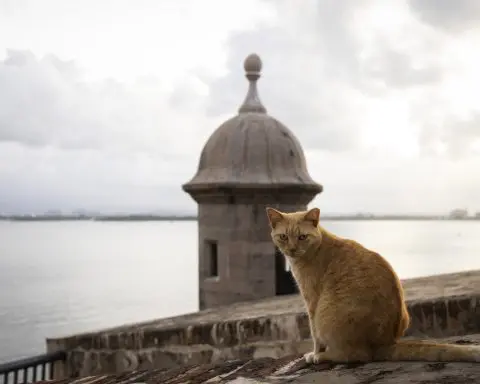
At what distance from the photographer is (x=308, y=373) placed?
2666 millimetres

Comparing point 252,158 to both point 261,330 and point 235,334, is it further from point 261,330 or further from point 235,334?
point 261,330

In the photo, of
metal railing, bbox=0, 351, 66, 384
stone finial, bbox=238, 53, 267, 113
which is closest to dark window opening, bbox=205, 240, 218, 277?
stone finial, bbox=238, 53, 267, 113

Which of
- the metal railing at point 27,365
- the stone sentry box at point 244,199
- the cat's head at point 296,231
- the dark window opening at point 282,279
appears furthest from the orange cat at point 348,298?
the dark window opening at point 282,279

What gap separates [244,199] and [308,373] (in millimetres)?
5180

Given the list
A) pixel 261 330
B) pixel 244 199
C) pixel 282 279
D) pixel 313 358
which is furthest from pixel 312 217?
pixel 282 279

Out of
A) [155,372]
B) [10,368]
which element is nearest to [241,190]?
[10,368]

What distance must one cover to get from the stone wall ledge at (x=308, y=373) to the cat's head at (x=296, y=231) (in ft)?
1.78

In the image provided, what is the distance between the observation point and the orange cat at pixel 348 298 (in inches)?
104

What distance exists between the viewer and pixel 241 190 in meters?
7.73

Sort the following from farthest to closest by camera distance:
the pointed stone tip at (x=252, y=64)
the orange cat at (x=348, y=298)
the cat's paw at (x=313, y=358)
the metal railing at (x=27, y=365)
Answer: the pointed stone tip at (x=252, y=64) → the metal railing at (x=27, y=365) → the cat's paw at (x=313, y=358) → the orange cat at (x=348, y=298)

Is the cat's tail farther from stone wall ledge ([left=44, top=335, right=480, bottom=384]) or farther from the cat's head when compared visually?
the cat's head

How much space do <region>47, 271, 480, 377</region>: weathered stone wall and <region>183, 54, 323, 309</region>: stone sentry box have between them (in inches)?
68.4

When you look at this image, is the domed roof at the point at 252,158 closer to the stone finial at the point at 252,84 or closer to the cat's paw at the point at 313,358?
the stone finial at the point at 252,84

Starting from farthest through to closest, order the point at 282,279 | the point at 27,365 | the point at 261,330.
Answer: the point at 282,279, the point at 27,365, the point at 261,330
